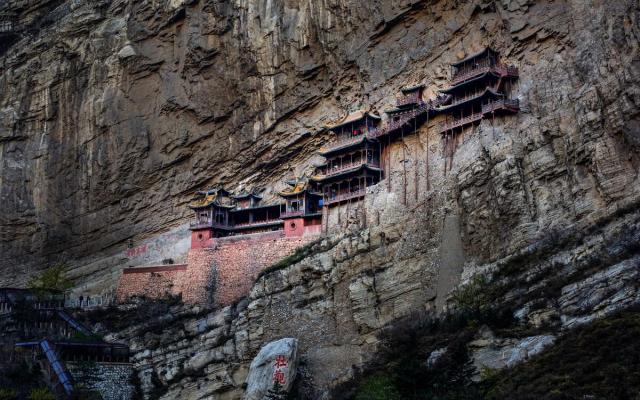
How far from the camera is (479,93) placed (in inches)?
1447

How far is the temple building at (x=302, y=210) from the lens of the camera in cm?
4129

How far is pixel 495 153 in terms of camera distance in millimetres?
32688

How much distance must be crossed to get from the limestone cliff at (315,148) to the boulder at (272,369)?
93 cm

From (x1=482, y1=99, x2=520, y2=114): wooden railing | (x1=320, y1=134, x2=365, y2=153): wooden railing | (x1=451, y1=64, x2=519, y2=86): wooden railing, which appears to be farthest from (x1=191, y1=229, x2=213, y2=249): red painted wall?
(x1=482, y1=99, x2=520, y2=114): wooden railing

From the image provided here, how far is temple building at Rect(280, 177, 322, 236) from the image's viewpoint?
135ft

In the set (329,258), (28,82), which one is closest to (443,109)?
(329,258)

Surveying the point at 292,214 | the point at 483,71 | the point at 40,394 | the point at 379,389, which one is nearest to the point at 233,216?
the point at 292,214

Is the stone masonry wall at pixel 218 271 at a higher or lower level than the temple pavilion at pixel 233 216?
lower

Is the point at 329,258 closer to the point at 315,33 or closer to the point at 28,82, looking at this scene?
the point at 315,33

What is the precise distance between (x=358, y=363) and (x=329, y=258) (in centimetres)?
520

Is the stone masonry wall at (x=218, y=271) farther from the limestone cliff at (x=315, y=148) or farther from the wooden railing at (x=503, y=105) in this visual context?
the wooden railing at (x=503, y=105)

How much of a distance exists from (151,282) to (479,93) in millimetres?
18729

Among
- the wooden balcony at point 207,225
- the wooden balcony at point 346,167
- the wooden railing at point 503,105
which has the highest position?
the wooden railing at point 503,105

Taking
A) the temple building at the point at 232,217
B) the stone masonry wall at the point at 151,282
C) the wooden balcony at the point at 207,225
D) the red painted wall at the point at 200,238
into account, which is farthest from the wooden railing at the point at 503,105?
the stone masonry wall at the point at 151,282
